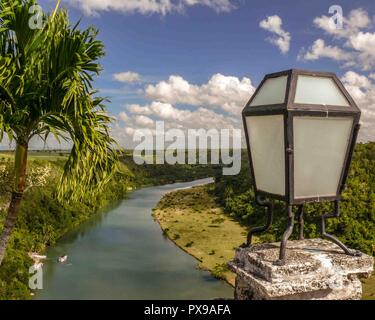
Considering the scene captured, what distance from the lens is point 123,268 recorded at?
127 ft

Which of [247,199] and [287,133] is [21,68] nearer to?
[287,133]

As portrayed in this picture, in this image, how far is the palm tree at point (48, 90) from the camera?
414 centimetres

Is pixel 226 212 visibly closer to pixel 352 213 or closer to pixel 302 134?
pixel 352 213

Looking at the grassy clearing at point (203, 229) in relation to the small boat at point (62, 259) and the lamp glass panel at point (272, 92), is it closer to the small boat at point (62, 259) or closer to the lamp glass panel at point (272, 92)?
the small boat at point (62, 259)

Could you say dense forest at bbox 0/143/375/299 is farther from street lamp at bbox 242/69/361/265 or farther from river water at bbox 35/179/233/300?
street lamp at bbox 242/69/361/265

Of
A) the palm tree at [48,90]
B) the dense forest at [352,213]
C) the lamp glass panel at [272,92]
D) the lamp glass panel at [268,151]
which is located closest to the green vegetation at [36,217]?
the palm tree at [48,90]

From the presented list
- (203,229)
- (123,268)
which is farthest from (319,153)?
(203,229)

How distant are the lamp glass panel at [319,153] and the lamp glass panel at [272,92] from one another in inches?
7.6

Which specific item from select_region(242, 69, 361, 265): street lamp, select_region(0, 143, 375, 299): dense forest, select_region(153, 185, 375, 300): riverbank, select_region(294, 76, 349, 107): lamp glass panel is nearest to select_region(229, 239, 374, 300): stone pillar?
select_region(242, 69, 361, 265): street lamp

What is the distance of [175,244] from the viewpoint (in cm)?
4753

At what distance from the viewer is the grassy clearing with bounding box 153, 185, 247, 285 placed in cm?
4080

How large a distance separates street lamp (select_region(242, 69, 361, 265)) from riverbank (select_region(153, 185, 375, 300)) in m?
25.5

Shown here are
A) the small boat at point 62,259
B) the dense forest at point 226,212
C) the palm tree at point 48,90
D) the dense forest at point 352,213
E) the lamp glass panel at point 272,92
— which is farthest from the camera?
the small boat at point 62,259

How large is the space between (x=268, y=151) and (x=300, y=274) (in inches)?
30.4
